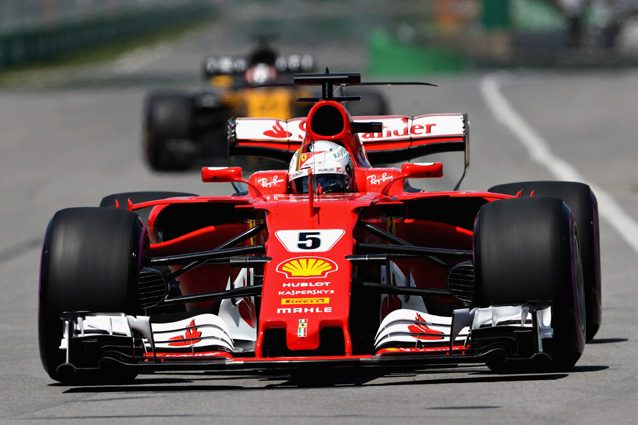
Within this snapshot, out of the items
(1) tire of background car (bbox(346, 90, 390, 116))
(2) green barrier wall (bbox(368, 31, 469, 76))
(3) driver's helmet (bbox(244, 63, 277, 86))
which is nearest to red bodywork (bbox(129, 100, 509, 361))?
(1) tire of background car (bbox(346, 90, 390, 116))

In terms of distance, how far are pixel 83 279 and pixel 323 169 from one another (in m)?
1.78

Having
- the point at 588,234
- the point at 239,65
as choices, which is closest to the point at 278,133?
the point at 588,234

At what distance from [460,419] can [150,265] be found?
2.50 m

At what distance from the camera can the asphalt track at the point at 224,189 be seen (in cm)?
762

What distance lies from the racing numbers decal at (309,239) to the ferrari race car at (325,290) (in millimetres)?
10

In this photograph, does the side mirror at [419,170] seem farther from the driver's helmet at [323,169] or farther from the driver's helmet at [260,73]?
the driver's helmet at [260,73]

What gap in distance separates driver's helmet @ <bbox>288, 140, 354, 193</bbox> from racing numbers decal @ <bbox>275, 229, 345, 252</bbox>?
2.53ft

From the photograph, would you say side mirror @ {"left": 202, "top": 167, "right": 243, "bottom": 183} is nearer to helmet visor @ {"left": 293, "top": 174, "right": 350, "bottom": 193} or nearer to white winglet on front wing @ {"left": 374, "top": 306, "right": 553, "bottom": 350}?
helmet visor @ {"left": 293, "top": 174, "right": 350, "bottom": 193}

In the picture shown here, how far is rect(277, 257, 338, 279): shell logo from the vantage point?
8680 mm

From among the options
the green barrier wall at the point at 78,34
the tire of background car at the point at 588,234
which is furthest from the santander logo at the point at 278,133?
the green barrier wall at the point at 78,34

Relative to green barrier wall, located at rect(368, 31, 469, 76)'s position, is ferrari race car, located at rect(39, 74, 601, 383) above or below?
below

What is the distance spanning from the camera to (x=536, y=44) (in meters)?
49.7

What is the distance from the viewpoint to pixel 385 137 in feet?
39.1

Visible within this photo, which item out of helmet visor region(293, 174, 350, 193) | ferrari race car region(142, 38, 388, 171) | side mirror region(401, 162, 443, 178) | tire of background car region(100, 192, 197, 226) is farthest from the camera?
ferrari race car region(142, 38, 388, 171)
